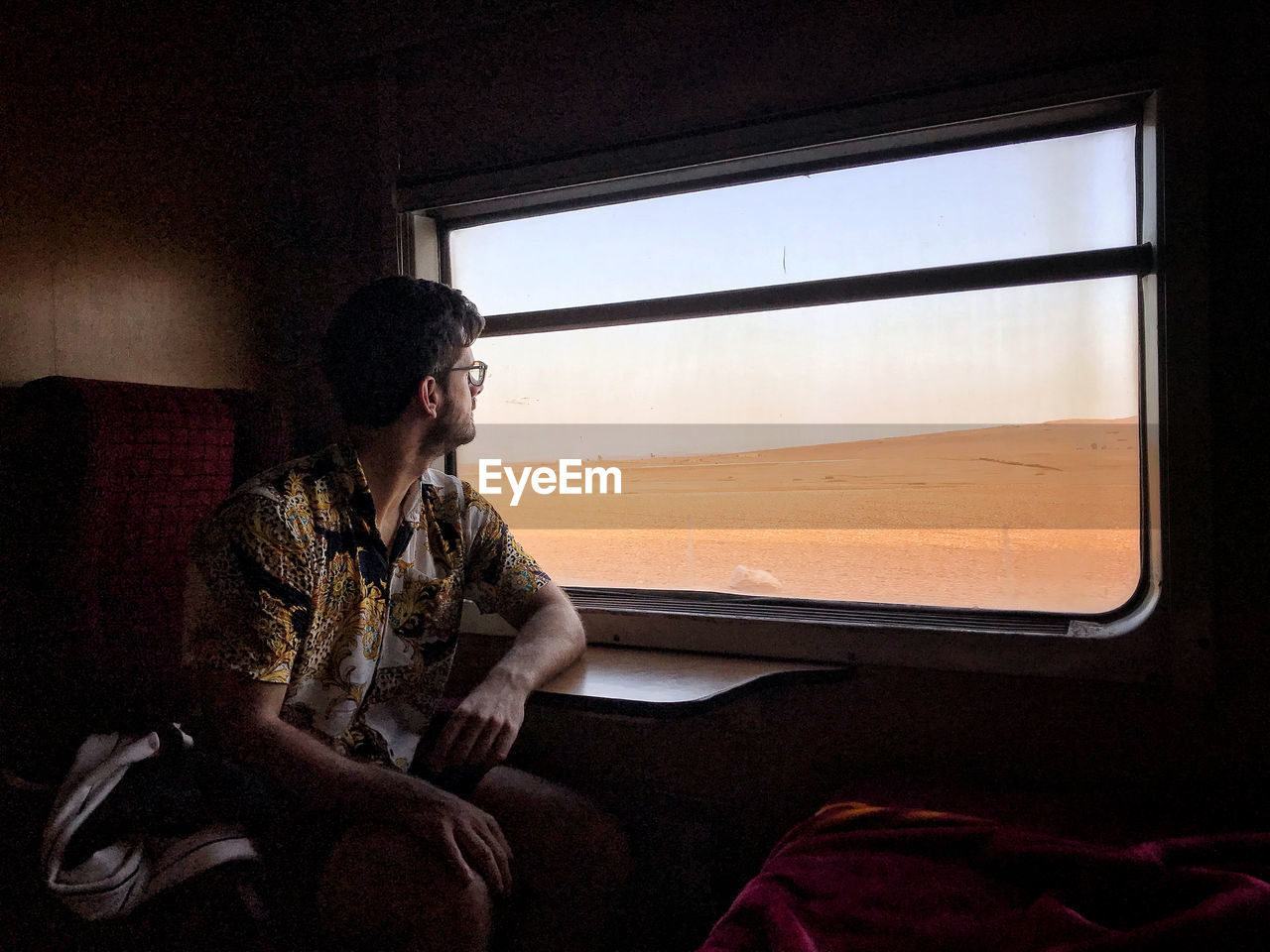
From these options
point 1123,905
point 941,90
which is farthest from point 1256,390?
point 1123,905

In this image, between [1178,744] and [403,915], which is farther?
[1178,744]

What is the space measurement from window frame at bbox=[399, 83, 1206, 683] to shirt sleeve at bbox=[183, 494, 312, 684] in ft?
3.10

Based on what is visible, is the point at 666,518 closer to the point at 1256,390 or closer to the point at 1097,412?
the point at 1097,412

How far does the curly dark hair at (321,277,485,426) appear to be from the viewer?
1419mm

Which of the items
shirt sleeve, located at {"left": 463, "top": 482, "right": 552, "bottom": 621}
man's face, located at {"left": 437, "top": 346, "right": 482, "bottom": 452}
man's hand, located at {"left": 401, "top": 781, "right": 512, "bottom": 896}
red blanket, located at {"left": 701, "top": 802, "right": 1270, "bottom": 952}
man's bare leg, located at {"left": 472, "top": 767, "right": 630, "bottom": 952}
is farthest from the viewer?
shirt sleeve, located at {"left": 463, "top": 482, "right": 552, "bottom": 621}

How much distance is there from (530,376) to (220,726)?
1296 millimetres

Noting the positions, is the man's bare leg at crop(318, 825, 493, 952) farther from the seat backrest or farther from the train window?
the train window

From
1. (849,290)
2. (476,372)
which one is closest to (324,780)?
(476,372)

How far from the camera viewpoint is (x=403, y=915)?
1144 mm

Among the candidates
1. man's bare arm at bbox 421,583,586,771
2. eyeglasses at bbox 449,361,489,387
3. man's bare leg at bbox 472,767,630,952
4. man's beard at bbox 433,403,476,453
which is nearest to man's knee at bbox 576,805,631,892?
man's bare leg at bbox 472,767,630,952

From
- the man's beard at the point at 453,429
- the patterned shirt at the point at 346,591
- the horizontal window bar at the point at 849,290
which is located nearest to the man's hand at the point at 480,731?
the patterned shirt at the point at 346,591

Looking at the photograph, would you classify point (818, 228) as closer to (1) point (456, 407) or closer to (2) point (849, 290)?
(2) point (849, 290)

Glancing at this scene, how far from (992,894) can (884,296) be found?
1231 millimetres

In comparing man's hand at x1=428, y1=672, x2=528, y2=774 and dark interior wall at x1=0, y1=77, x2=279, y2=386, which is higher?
dark interior wall at x1=0, y1=77, x2=279, y2=386
